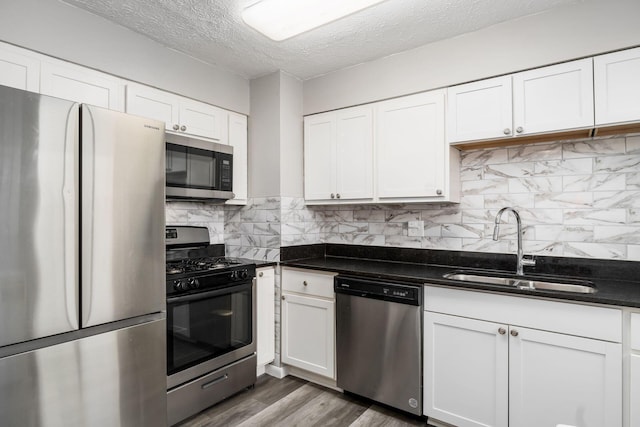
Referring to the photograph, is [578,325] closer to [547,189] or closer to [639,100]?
[547,189]

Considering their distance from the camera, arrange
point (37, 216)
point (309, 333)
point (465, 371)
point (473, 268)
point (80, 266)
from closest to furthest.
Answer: point (37, 216) → point (80, 266) → point (465, 371) → point (473, 268) → point (309, 333)

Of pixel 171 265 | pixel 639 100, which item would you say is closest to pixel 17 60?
pixel 171 265


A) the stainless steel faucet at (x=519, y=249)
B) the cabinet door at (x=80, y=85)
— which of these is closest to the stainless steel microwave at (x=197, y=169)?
the cabinet door at (x=80, y=85)

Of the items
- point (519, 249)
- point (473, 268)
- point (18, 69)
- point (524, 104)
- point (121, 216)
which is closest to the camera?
point (121, 216)

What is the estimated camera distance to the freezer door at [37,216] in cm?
134

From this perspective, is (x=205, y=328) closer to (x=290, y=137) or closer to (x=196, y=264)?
(x=196, y=264)

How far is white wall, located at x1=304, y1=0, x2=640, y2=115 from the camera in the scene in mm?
1891

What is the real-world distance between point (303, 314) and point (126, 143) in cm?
171

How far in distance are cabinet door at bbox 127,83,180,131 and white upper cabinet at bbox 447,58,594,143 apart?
1931mm

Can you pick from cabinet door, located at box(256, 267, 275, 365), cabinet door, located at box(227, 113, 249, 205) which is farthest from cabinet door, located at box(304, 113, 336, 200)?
cabinet door, located at box(256, 267, 275, 365)

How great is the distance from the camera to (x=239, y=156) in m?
3.03

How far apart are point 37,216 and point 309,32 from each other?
1.84m

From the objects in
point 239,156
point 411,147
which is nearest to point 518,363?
point 411,147

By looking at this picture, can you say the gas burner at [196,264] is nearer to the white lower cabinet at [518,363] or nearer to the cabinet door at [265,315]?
the cabinet door at [265,315]
